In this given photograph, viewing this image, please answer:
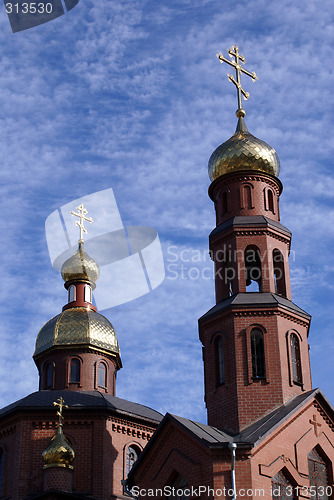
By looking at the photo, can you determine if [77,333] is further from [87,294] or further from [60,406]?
[60,406]

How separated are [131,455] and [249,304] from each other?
6.36 metres

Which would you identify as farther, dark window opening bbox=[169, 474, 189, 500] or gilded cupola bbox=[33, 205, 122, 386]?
gilded cupola bbox=[33, 205, 122, 386]

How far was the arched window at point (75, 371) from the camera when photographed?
995 inches

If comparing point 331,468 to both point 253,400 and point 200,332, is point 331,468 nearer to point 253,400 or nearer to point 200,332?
point 253,400

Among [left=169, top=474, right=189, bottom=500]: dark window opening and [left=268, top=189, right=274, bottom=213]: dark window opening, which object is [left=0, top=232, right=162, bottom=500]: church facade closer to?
[left=169, top=474, right=189, bottom=500]: dark window opening

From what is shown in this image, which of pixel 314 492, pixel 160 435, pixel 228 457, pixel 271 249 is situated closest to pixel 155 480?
pixel 160 435

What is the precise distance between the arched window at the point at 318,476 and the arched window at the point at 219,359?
2564 millimetres

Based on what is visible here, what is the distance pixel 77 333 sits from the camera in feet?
83.8

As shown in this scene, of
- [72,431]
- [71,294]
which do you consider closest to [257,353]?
[72,431]

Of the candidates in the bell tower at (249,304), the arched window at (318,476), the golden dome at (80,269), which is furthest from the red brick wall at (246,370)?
the golden dome at (80,269)

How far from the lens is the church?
17.2m

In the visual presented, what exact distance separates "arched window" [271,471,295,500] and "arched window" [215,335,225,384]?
266 cm

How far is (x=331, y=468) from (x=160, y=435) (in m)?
3.74
